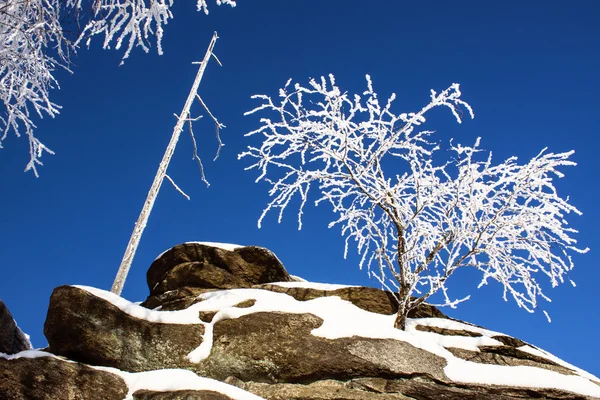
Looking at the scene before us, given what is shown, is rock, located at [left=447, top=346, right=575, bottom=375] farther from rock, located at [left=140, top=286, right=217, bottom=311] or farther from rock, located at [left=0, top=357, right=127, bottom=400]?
rock, located at [left=0, top=357, right=127, bottom=400]

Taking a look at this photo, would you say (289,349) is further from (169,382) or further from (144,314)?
(144,314)

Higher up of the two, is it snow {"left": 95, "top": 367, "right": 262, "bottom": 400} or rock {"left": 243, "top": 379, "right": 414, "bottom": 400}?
rock {"left": 243, "top": 379, "right": 414, "bottom": 400}

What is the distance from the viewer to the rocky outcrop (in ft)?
20.6

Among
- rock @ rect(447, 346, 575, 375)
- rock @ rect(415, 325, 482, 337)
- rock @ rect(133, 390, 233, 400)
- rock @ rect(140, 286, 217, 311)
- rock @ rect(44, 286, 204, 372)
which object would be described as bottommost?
rock @ rect(133, 390, 233, 400)

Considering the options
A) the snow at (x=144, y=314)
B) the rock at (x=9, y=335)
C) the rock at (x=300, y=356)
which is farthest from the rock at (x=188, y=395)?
the rock at (x=9, y=335)

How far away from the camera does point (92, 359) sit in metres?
6.68

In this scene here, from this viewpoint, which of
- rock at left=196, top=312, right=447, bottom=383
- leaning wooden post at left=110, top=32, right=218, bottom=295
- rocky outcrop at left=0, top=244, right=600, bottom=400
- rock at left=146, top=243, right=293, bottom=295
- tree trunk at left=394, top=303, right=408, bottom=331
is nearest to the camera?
rocky outcrop at left=0, top=244, right=600, bottom=400

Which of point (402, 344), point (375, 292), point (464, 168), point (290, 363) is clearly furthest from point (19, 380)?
point (464, 168)

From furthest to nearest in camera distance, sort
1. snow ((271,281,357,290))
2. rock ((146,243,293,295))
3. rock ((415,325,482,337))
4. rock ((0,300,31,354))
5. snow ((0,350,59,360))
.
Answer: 1. rock ((146,243,293,295))
2. snow ((271,281,357,290))
3. rock ((415,325,482,337))
4. rock ((0,300,31,354))
5. snow ((0,350,59,360))

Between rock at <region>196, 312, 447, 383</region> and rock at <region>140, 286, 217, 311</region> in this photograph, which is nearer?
rock at <region>196, 312, 447, 383</region>

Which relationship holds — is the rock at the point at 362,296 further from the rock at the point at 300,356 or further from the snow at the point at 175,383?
the snow at the point at 175,383

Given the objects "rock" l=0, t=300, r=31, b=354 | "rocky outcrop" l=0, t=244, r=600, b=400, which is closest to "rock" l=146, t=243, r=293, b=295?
"rocky outcrop" l=0, t=244, r=600, b=400

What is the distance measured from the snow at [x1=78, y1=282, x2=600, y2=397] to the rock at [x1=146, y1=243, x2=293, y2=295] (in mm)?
1103

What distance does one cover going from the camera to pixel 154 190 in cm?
1207
